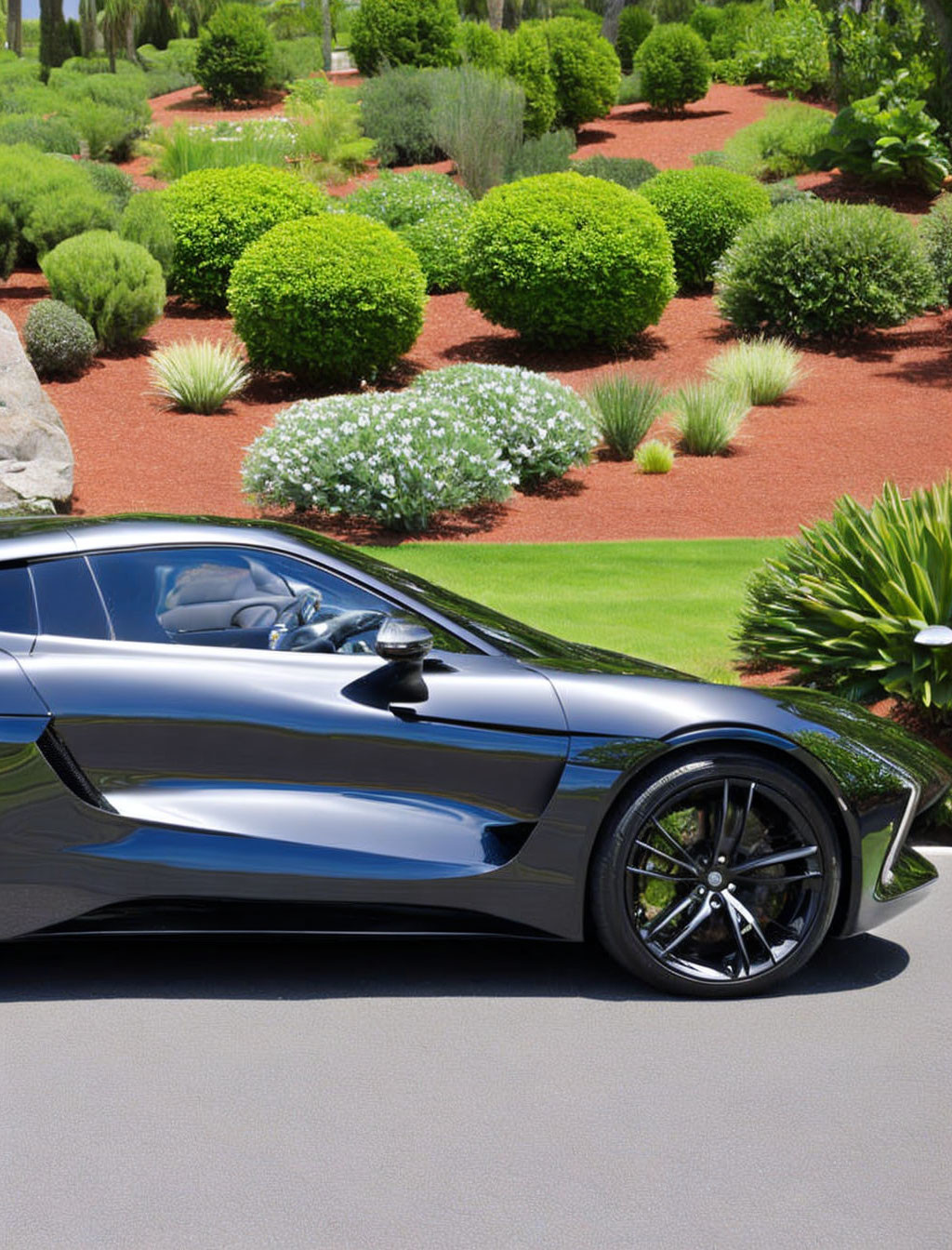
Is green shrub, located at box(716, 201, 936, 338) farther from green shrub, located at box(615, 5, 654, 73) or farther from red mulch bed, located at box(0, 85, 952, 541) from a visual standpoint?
green shrub, located at box(615, 5, 654, 73)

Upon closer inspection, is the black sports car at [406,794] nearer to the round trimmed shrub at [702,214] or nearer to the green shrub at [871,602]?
the green shrub at [871,602]

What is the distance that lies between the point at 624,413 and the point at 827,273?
562cm

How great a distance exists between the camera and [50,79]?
46156 millimetres

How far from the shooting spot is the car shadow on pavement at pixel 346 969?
464 cm

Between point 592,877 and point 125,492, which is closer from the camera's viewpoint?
point 592,877

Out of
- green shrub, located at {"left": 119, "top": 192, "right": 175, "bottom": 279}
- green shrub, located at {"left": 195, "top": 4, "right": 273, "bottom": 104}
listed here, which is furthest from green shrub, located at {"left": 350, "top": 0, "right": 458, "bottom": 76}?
green shrub, located at {"left": 119, "top": 192, "right": 175, "bottom": 279}

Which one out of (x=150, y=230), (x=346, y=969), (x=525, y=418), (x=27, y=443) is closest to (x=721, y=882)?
(x=346, y=969)

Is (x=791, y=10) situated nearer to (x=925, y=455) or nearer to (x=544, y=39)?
(x=544, y=39)

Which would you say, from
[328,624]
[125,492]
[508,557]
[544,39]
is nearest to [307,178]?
[544,39]

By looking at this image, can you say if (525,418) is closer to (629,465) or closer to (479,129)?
(629,465)

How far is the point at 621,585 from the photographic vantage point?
438 inches

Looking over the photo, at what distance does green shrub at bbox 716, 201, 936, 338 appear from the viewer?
2034cm

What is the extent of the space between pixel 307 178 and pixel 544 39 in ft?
32.4

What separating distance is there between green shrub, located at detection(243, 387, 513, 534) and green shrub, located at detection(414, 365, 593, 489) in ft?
2.28
